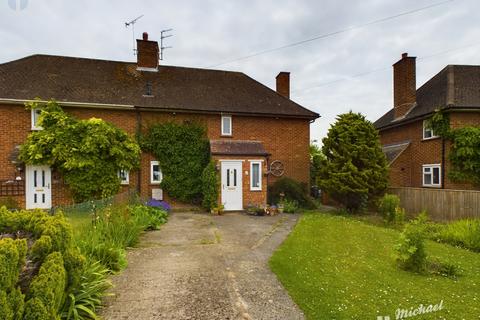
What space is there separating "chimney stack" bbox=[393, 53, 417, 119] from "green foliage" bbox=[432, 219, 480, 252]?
11.2 metres

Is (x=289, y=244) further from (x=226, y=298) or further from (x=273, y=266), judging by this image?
(x=226, y=298)

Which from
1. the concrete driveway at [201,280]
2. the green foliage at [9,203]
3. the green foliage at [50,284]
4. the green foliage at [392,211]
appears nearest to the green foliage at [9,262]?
the green foliage at [50,284]

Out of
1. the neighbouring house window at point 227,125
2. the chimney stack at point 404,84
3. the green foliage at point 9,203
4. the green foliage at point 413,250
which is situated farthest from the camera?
the chimney stack at point 404,84

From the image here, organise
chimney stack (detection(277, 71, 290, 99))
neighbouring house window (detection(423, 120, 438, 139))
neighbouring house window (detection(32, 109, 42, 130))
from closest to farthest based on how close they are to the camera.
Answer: neighbouring house window (detection(32, 109, 42, 130))
neighbouring house window (detection(423, 120, 438, 139))
chimney stack (detection(277, 71, 290, 99))

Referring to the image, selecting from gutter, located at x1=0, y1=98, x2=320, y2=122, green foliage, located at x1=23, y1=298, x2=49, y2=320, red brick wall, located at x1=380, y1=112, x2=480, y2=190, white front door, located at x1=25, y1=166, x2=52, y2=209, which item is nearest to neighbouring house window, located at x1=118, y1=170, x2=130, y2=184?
white front door, located at x1=25, y1=166, x2=52, y2=209

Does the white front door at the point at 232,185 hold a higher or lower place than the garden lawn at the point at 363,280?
higher

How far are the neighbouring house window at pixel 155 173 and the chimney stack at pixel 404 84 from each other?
15948 mm

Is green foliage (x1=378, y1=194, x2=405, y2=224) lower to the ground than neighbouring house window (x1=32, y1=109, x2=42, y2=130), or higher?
lower

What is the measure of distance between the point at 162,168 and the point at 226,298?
11.0 meters

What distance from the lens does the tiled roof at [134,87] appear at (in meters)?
14.3

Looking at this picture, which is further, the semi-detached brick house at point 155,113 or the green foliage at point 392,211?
the semi-detached brick house at point 155,113

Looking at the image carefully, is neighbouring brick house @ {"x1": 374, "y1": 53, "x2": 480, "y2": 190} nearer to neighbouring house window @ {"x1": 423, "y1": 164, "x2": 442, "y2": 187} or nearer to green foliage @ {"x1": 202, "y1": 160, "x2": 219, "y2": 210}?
neighbouring house window @ {"x1": 423, "y1": 164, "x2": 442, "y2": 187}

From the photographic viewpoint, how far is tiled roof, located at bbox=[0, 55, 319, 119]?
564 inches

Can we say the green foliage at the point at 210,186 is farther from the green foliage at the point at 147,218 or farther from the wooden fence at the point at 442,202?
the wooden fence at the point at 442,202
